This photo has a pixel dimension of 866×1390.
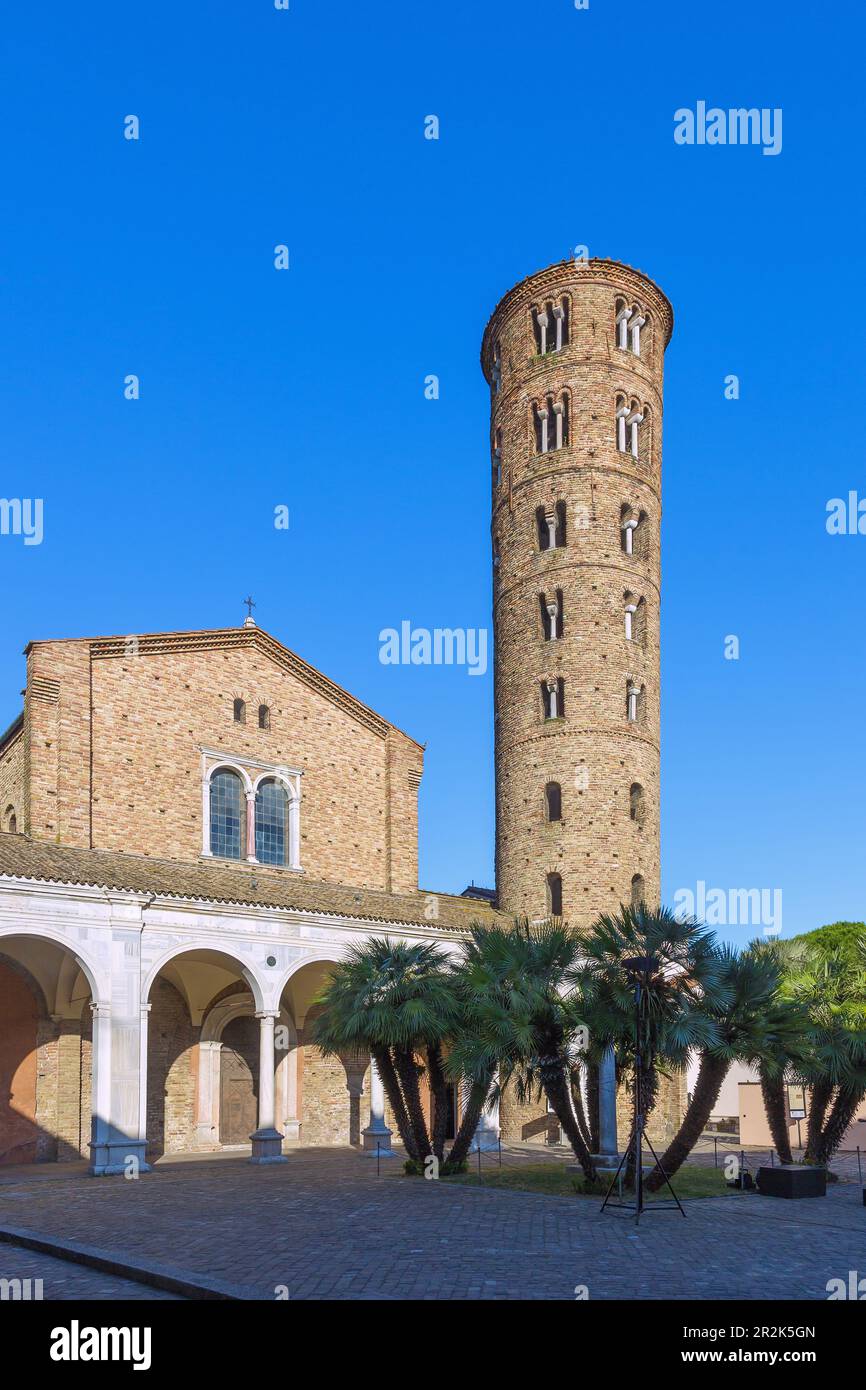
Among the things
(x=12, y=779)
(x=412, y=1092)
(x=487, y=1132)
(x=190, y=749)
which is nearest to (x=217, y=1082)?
(x=487, y=1132)

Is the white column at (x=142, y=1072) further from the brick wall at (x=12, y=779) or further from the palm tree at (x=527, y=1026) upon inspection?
the brick wall at (x=12, y=779)

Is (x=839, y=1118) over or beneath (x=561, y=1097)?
beneath

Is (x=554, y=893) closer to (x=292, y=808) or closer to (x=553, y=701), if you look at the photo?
(x=553, y=701)

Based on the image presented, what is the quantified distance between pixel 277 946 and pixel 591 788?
1065 cm

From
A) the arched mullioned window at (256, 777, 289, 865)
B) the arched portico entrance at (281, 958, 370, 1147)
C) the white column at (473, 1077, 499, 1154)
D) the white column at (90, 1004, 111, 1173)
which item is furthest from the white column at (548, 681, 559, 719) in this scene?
the white column at (90, 1004, 111, 1173)

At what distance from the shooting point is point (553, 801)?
3397 cm

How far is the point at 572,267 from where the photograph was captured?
3584 centimetres

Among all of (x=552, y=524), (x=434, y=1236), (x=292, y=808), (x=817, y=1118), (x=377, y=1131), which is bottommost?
(x=377, y=1131)

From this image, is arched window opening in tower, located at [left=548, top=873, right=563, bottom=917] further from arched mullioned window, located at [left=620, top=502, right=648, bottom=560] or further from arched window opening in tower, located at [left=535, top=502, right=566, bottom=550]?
arched mullioned window, located at [left=620, top=502, right=648, bottom=560]

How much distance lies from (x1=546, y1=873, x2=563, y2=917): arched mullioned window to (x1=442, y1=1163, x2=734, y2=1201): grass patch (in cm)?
966

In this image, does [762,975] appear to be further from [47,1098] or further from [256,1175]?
[47,1098]

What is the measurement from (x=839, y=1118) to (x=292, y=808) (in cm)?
1506

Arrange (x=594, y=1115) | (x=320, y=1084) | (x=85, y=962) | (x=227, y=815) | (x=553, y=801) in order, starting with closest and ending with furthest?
(x=594, y=1115), (x=85, y=962), (x=227, y=815), (x=320, y=1084), (x=553, y=801)

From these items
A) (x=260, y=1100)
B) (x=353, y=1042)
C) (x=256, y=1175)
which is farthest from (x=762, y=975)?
(x=260, y=1100)
